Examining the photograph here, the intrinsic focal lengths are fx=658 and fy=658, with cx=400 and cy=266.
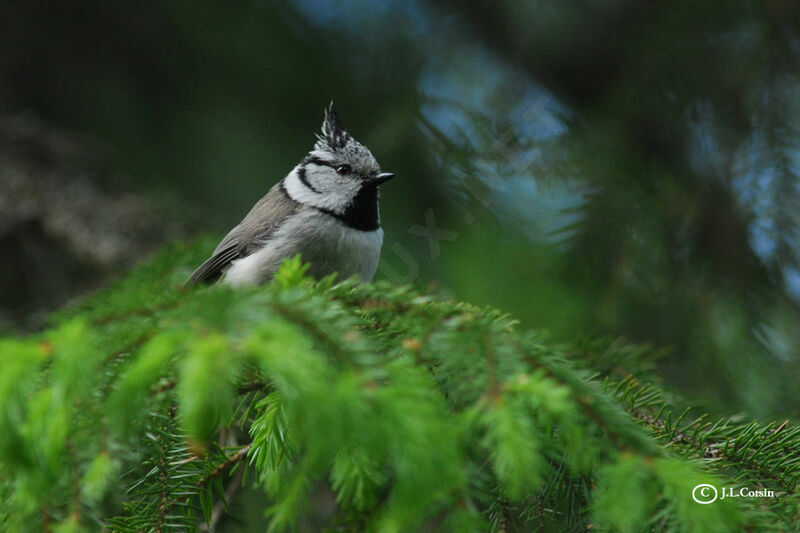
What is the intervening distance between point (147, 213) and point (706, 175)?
2.26 meters

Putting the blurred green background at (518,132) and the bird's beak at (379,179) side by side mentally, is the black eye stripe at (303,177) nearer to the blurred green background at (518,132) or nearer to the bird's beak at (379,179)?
the bird's beak at (379,179)

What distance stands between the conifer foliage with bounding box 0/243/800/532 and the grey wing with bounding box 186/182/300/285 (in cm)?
102

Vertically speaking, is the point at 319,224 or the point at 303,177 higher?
the point at 303,177

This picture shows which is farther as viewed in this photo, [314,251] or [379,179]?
[379,179]

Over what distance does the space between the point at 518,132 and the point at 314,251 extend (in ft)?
3.15


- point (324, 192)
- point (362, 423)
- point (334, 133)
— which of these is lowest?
point (362, 423)

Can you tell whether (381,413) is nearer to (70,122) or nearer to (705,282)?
(705,282)

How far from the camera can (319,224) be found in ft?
7.33

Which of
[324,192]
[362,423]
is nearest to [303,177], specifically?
[324,192]

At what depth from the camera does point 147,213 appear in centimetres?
277

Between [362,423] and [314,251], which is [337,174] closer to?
[314,251]

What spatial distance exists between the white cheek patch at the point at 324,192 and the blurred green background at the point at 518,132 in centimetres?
29

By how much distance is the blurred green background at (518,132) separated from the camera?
88.4 inches

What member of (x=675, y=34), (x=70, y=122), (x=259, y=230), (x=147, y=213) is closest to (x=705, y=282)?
(x=675, y=34)
